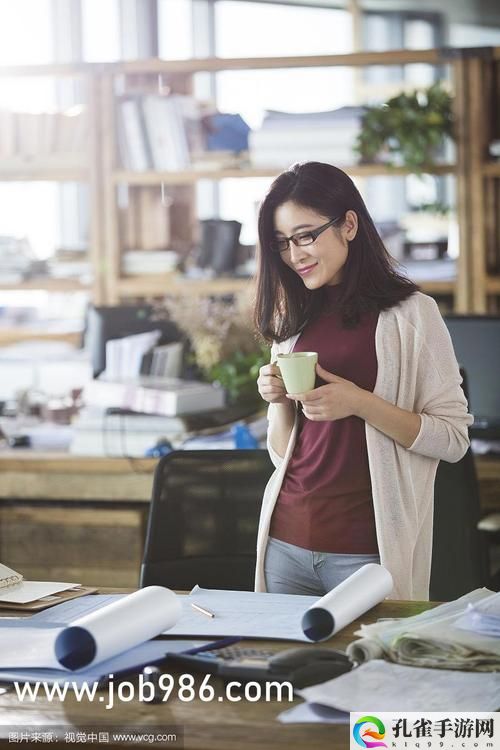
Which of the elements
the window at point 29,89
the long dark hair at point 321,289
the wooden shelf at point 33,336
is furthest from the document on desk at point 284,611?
the window at point 29,89

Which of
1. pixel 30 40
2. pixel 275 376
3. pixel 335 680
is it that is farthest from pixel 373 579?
pixel 30 40

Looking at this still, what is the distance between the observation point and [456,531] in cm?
242

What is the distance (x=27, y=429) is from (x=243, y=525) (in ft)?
5.50

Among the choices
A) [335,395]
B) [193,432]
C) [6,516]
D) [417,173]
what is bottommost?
[6,516]

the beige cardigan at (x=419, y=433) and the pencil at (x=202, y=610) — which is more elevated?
the beige cardigan at (x=419, y=433)

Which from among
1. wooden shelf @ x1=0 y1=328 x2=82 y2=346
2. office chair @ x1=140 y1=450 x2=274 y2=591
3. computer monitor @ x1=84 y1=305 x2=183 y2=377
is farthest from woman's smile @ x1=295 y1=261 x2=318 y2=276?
wooden shelf @ x1=0 y1=328 x2=82 y2=346

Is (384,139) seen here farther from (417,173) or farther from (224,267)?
(224,267)

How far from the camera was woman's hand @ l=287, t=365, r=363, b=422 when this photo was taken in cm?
191

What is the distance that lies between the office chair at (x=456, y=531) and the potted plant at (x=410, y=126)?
2074 millimetres

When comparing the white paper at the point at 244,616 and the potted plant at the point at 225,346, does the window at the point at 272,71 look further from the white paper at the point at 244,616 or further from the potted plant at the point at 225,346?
the white paper at the point at 244,616

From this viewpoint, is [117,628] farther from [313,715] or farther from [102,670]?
[313,715]

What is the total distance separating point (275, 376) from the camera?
79.5 inches

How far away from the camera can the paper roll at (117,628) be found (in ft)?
4.59

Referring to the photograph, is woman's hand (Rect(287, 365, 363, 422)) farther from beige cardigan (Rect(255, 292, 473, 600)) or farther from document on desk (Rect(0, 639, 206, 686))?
document on desk (Rect(0, 639, 206, 686))
